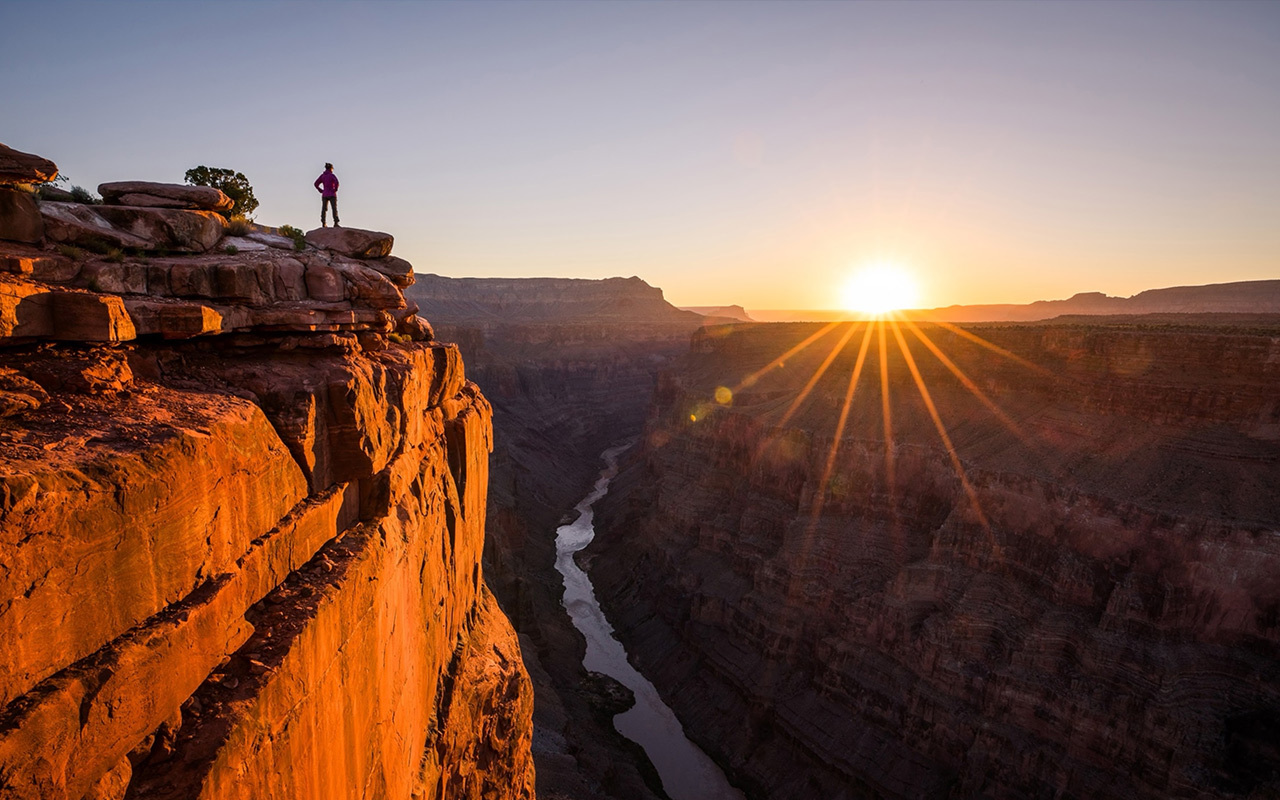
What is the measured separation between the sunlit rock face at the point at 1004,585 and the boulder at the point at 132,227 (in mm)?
30119

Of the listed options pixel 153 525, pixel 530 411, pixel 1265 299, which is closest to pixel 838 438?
pixel 153 525

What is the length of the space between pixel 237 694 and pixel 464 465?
43.1 ft

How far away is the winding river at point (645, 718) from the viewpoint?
30719mm

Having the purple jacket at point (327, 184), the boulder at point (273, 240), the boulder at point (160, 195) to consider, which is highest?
the purple jacket at point (327, 184)

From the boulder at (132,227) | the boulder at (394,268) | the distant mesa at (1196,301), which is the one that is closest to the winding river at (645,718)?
the boulder at (394,268)

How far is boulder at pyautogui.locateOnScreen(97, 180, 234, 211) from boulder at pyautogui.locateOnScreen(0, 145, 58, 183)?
9.70 ft

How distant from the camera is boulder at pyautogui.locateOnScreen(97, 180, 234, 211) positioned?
10.5 meters

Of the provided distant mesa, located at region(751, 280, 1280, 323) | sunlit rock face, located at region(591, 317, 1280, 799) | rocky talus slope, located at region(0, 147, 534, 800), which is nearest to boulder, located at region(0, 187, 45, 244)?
rocky talus slope, located at region(0, 147, 534, 800)

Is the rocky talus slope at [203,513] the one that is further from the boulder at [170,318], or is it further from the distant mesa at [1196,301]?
the distant mesa at [1196,301]

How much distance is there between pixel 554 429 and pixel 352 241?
77801 mm

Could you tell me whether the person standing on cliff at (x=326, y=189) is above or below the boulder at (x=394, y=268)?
above

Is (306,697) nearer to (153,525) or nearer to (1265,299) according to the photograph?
(153,525)

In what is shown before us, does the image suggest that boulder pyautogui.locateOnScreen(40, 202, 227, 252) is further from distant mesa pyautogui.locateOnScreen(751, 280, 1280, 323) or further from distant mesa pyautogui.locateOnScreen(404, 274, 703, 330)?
distant mesa pyautogui.locateOnScreen(404, 274, 703, 330)

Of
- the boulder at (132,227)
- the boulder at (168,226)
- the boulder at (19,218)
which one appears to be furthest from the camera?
the boulder at (168,226)
